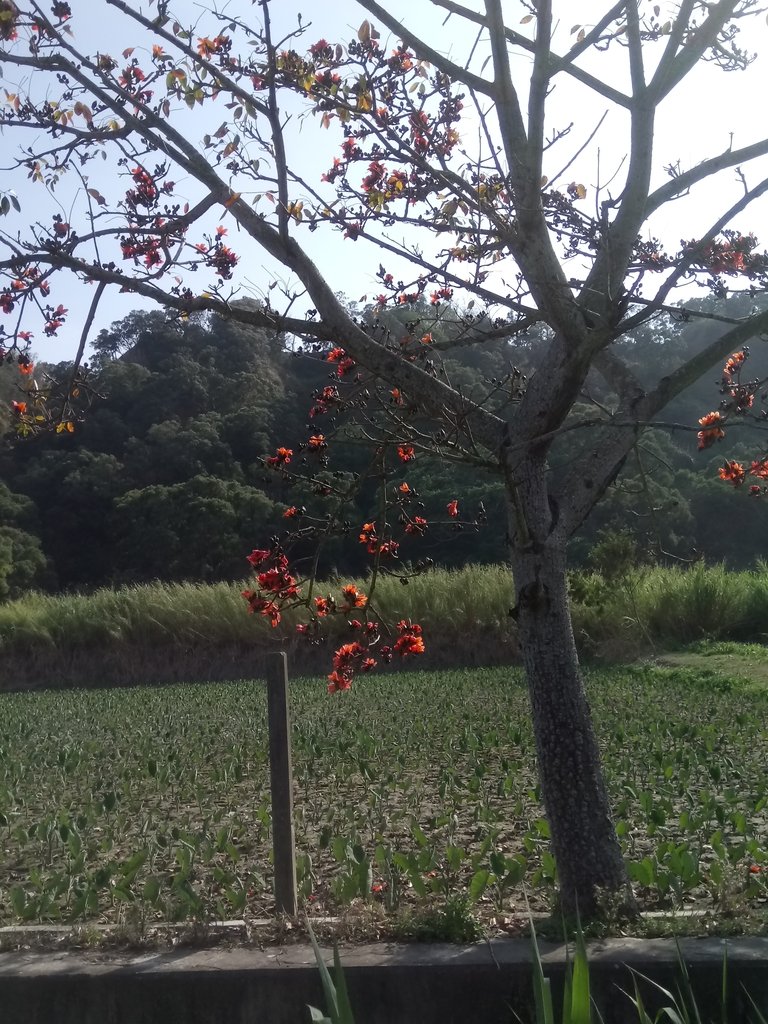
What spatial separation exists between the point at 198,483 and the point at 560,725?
20056 mm

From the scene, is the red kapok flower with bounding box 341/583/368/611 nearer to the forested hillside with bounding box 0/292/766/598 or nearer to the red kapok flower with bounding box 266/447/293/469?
the red kapok flower with bounding box 266/447/293/469

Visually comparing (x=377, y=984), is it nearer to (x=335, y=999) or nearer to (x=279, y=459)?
(x=335, y=999)

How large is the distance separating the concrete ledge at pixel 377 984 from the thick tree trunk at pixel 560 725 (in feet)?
0.90

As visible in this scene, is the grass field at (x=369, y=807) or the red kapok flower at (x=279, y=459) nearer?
the grass field at (x=369, y=807)

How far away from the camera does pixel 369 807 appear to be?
214 inches

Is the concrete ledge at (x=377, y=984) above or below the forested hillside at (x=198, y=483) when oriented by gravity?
below

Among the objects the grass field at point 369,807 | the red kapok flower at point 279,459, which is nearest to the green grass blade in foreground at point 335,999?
the grass field at point 369,807

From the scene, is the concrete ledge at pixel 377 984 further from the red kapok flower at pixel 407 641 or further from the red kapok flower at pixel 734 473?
the red kapok flower at pixel 734 473

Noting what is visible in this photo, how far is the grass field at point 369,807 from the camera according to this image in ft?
12.8

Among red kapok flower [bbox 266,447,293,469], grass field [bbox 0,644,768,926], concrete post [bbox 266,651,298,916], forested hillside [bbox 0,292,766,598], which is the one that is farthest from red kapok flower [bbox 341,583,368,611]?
forested hillside [bbox 0,292,766,598]

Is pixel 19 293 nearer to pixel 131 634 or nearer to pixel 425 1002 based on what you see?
pixel 425 1002

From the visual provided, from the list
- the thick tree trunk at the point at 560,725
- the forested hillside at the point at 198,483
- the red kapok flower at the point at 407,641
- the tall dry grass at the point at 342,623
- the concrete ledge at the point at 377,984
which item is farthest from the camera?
the forested hillside at the point at 198,483

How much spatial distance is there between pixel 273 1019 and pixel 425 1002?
0.48 m

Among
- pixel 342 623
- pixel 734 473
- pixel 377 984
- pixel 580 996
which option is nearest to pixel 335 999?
pixel 580 996
